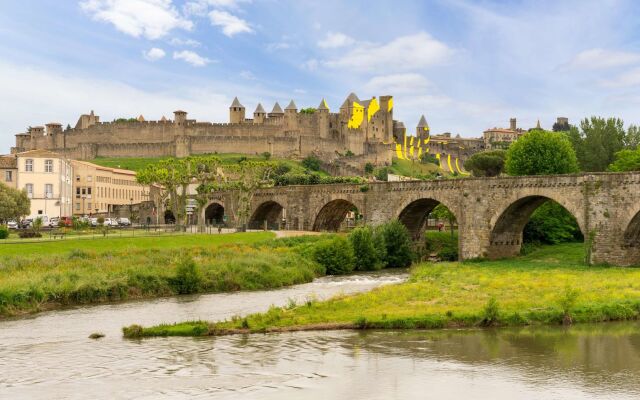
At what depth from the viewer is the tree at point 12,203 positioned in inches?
2276

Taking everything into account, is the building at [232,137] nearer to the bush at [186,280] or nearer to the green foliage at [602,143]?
the green foliage at [602,143]

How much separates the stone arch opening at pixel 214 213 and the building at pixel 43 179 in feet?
50.8

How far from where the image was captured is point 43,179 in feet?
225

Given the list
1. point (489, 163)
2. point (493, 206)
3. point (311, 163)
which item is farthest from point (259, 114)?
point (493, 206)

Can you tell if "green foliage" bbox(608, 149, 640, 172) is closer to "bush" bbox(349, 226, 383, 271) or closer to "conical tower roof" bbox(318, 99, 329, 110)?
"bush" bbox(349, 226, 383, 271)

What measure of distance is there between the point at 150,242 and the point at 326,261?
33.8 feet

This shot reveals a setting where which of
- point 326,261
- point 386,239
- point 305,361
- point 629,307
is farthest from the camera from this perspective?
point 386,239

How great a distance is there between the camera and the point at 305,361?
19.5 metres

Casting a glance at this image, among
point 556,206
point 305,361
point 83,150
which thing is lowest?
point 305,361

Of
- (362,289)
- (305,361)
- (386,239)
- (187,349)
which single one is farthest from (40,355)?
(386,239)

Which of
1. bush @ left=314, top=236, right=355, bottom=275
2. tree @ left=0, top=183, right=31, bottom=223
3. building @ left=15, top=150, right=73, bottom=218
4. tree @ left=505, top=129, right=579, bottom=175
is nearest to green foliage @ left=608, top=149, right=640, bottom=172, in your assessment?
tree @ left=505, top=129, right=579, bottom=175

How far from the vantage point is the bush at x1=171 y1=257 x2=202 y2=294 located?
110ft

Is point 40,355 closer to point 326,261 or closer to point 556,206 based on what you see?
point 326,261

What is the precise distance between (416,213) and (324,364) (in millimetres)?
37262
